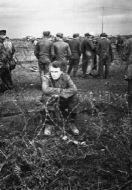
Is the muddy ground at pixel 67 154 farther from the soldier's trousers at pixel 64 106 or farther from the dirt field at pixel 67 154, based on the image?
the soldier's trousers at pixel 64 106

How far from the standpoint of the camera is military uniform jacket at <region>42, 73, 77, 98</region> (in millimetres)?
5516

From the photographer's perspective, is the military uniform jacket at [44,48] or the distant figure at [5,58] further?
the military uniform jacket at [44,48]

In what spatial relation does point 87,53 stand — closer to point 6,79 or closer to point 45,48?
point 45,48

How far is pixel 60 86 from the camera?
5727mm

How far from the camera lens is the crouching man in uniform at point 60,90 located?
18.1 feet

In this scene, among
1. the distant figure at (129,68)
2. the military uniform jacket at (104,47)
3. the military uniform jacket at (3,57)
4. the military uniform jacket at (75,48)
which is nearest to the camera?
the distant figure at (129,68)

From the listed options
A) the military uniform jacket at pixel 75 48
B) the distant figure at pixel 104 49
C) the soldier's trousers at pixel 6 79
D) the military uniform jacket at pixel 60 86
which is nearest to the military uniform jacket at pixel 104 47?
the distant figure at pixel 104 49

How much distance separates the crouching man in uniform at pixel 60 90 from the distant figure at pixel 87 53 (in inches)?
247

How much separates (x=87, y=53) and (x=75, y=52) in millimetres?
557

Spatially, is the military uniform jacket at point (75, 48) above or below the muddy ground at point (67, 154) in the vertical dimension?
above

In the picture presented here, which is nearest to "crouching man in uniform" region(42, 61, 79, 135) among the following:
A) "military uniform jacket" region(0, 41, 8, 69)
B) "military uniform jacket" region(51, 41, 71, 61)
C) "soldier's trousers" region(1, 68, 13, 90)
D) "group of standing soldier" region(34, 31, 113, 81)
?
"military uniform jacket" region(0, 41, 8, 69)

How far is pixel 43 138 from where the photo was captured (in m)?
5.43

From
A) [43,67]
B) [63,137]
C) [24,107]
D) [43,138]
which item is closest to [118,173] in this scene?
[63,137]

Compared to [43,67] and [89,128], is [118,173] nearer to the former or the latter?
[89,128]
